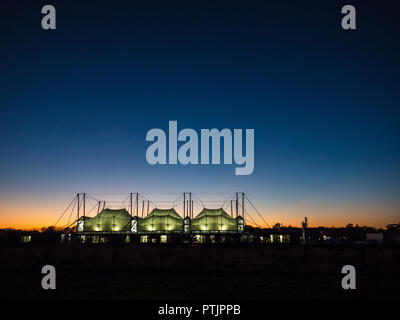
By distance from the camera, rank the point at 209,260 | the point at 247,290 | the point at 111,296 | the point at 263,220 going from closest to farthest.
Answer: the point at 111,296 → the point at 247,290 → the point at 209,260 → the point at 263,220

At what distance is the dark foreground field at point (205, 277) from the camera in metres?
15.4

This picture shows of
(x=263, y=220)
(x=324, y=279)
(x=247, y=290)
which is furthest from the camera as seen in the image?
(x=263, y=220)

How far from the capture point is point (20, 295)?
15.0 m

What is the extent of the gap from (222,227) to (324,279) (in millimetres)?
54112

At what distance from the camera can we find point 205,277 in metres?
20.9

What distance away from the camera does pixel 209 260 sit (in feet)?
89.9

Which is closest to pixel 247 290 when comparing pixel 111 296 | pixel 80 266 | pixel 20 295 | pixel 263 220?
pixel 111 296

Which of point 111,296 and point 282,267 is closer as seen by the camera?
point 111,296

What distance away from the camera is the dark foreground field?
15445 mm

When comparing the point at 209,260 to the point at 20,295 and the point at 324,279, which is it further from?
the point at 20,295
